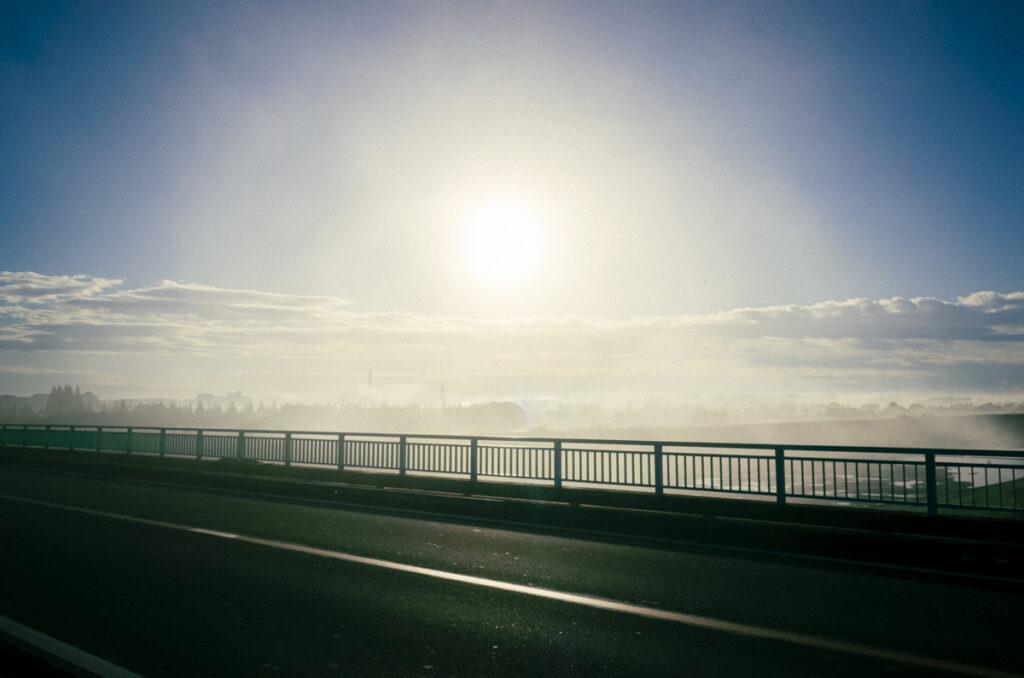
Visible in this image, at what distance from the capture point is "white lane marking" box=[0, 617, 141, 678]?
5270mm

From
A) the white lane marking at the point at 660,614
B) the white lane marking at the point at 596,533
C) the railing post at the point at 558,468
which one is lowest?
the white lane marking at the point at 596,533

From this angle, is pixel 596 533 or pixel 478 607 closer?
pixel 478 607

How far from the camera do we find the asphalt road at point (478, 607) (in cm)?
565

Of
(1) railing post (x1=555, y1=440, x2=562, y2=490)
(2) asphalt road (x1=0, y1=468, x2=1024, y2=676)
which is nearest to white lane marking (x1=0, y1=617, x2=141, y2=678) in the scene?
(2) asphalt road (x1=0, y1=468, x2=1024, y2=676)

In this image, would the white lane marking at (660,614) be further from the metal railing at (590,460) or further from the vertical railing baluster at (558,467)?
the vertical railing baluster at (558,467)

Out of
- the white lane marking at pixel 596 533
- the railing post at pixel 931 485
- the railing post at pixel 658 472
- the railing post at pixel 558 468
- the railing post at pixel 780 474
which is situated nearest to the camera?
the white lane marking at pixel 596 533

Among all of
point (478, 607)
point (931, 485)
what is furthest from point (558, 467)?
point (478, 607)

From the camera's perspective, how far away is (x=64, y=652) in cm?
569

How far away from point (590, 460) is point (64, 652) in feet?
41.4

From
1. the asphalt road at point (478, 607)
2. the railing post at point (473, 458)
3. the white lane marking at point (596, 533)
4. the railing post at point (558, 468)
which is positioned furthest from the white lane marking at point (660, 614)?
the railing post at point (473, 458)

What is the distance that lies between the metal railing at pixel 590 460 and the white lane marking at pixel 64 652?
8.38 meters

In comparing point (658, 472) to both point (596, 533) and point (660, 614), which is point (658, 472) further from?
point (660, 614)

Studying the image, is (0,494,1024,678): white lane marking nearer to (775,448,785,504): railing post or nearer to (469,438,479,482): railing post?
(775,448,785,504): railing post

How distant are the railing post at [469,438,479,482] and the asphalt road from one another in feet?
17.8
